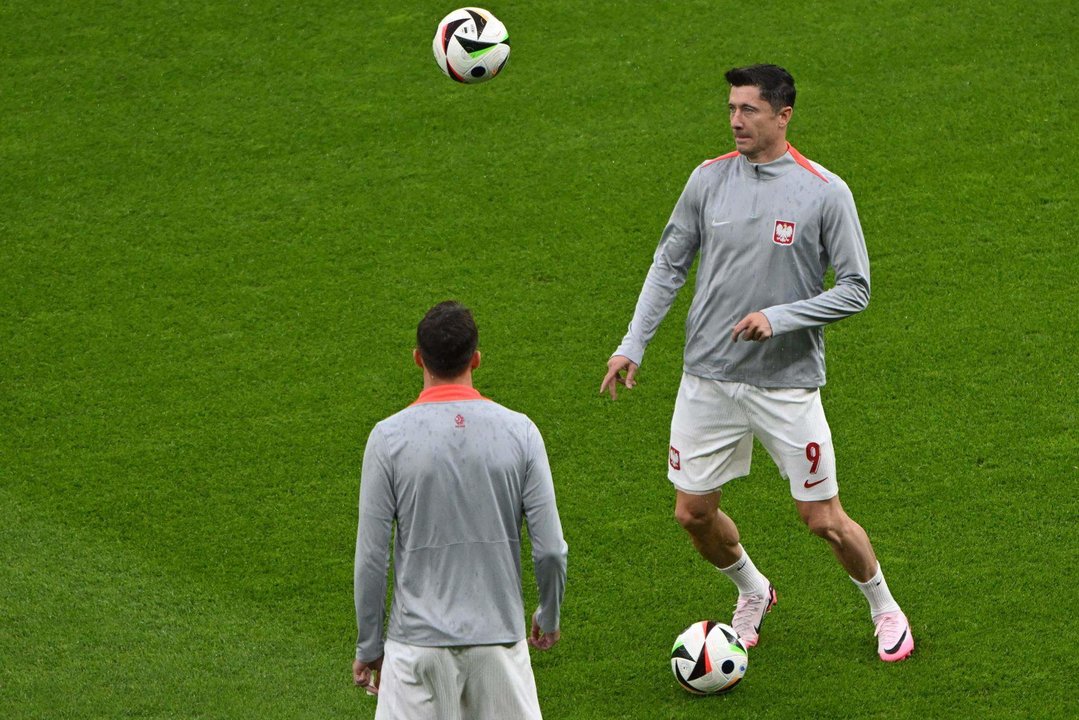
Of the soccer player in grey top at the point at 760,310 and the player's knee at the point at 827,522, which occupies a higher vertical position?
the soccer player in grey top at the point at 760,310

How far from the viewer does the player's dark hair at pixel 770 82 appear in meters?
4.95

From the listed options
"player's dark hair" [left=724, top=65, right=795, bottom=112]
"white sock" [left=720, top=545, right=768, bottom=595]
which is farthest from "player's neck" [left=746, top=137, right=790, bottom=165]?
"white sock" [left=720, top=545, right=768, bottom=595]

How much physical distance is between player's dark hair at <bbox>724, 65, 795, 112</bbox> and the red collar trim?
1925 millimetres

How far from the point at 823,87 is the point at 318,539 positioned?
5.53 m

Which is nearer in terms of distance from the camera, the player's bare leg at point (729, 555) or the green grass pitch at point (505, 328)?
the player's bare leg at point (729, 555)

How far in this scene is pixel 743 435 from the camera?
5.16 meters

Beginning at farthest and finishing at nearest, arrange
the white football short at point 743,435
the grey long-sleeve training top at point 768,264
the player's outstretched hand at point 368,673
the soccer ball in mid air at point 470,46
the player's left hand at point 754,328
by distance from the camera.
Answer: the soccer ball in mid air at point 470,46 → the white football short at point 743,435 → the grey long-sleeve training top at point 768,264 → the player's left hand at point 754,328 → the player's outstretched hand at point 368,673

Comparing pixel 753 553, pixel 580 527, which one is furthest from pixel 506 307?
pixel 753 553

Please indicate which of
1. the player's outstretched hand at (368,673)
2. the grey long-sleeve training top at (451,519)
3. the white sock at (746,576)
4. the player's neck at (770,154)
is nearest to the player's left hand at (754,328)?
the player's neck at (770,154)

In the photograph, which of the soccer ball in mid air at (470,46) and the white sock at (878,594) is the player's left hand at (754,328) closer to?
the white sock at (878,594)

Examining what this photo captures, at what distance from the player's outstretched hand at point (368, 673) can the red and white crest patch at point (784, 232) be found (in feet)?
7.08

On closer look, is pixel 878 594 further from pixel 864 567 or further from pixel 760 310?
pixel 760 310

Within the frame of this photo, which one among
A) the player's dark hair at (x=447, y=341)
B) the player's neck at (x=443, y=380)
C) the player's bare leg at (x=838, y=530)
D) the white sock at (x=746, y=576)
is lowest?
the white sock at (x=746, y=576)

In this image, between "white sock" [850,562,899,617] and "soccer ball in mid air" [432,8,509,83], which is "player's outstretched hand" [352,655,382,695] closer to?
"white sock" [850,562,899,617]
